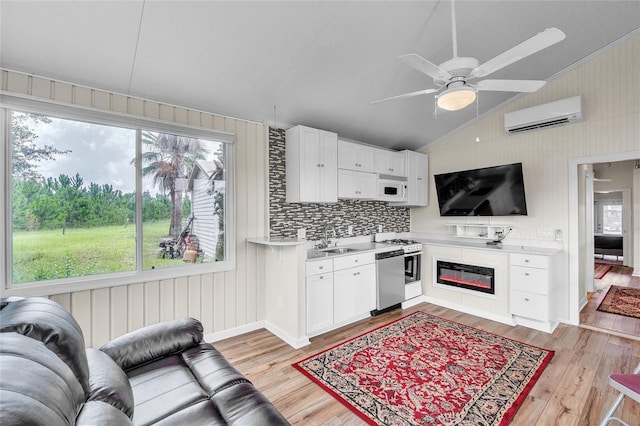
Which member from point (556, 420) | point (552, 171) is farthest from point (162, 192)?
point (552, 171)

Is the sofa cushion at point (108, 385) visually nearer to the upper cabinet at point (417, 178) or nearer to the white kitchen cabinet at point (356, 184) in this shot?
the white kitchen cabinet at point (356, 184)

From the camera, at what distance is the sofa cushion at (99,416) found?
99cm

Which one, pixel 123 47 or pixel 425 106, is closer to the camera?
pixel 123 47

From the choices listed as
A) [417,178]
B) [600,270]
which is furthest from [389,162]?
[600,270]

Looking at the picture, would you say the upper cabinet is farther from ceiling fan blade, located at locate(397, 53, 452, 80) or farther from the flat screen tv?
ceiling fan blade, located at locate(397, 53, 452, 80)

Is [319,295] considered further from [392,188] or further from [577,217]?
[577,217]

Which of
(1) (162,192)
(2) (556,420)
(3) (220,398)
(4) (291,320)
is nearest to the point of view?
(3) (220,398)

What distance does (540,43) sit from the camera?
1.63 m

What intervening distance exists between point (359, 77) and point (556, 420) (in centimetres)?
334

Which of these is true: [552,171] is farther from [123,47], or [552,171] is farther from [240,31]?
[123,47]

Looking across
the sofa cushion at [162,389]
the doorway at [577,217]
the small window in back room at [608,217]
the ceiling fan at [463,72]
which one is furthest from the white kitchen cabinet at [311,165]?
the small window in back room at [608,217]

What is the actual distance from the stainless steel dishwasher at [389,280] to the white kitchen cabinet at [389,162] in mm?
1285

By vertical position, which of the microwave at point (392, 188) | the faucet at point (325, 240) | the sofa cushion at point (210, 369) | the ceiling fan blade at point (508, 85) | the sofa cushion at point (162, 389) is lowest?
the sofa cushion at point (162, 389)

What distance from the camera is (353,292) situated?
11.9 ft
